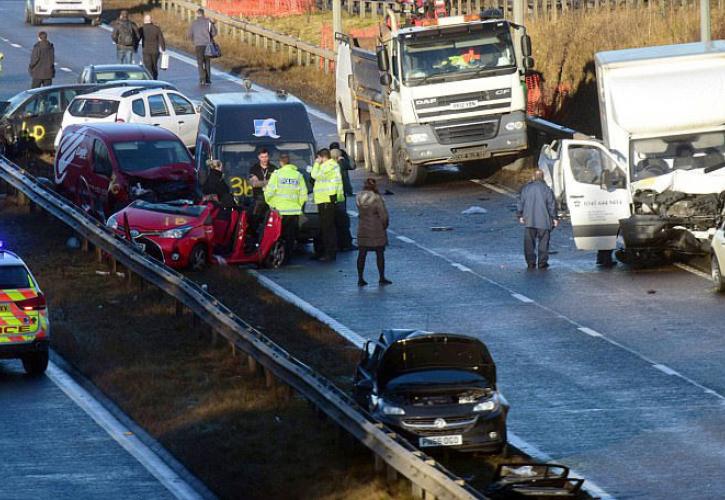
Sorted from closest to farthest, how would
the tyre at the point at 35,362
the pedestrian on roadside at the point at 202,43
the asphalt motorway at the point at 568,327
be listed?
the asphalt motorway at the point at 568,327
the tyre at the point at 35,362
the pedestrian on roadside at the point at 202,43

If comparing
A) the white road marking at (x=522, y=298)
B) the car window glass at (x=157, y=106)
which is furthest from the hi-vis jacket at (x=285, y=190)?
the car window glass at (x=157, y=106)

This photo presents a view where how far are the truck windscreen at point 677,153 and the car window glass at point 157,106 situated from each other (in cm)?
1223

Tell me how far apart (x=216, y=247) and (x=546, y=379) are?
8.79m

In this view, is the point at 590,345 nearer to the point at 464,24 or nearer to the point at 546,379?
the point at 546,379

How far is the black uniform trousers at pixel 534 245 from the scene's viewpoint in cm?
2616

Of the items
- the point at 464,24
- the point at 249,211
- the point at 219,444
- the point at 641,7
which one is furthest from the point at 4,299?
the point at 641,7

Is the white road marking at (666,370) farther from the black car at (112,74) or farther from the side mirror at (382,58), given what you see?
the black car at (112,74)

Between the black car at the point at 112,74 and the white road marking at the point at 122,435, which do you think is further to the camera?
the black car at the point at 112,74

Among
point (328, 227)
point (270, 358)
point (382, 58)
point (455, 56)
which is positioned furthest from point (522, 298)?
point (382, 58)

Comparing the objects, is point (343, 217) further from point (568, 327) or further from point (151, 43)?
point (151, 43)

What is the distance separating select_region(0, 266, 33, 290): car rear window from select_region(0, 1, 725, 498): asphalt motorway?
418cm

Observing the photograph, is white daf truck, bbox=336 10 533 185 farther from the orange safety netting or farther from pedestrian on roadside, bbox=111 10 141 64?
the orange safety netting

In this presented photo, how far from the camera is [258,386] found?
65.1 feet

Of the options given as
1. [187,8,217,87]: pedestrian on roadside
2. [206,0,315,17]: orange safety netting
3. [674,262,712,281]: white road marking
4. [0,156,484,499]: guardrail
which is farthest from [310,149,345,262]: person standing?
[206,0,315,17]: orange safety netting
